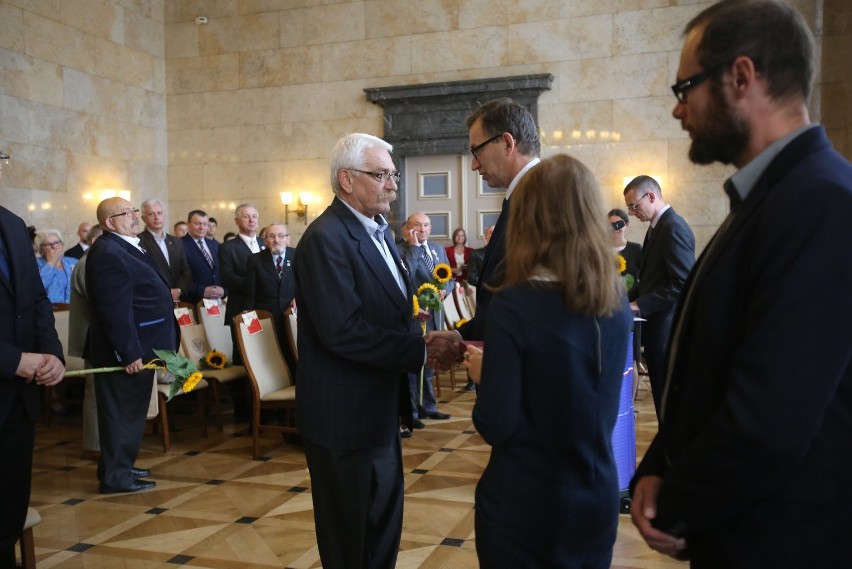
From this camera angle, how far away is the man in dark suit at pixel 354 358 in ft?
7.92

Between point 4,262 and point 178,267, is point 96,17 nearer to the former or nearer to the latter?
point 178,267

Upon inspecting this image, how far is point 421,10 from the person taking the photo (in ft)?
38.0

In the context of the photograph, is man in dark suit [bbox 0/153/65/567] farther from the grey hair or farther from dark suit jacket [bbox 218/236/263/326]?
dark suit jacket [bbox 218/236/263/326]

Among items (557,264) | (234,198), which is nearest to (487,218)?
(234,198)

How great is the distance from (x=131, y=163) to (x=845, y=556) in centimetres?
1255

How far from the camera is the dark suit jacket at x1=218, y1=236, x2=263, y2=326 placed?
6344 mm

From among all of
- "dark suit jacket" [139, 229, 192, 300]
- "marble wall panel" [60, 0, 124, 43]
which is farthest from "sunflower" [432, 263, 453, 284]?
"marble wall panel" [60, 0, 124, 43]

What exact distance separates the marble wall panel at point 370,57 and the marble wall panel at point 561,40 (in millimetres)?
1229

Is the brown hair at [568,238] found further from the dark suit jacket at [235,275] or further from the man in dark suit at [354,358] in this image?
the dark suit jacket at [235,275]

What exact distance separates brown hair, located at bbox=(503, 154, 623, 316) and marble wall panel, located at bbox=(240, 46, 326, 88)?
434 inches

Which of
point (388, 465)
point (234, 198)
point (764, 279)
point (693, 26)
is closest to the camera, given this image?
point (764, 279)

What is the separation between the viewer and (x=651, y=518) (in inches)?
51.6

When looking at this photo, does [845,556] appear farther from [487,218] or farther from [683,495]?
[487,218]

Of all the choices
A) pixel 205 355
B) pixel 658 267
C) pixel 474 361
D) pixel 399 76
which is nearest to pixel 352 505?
Answer: pixel 474 361
